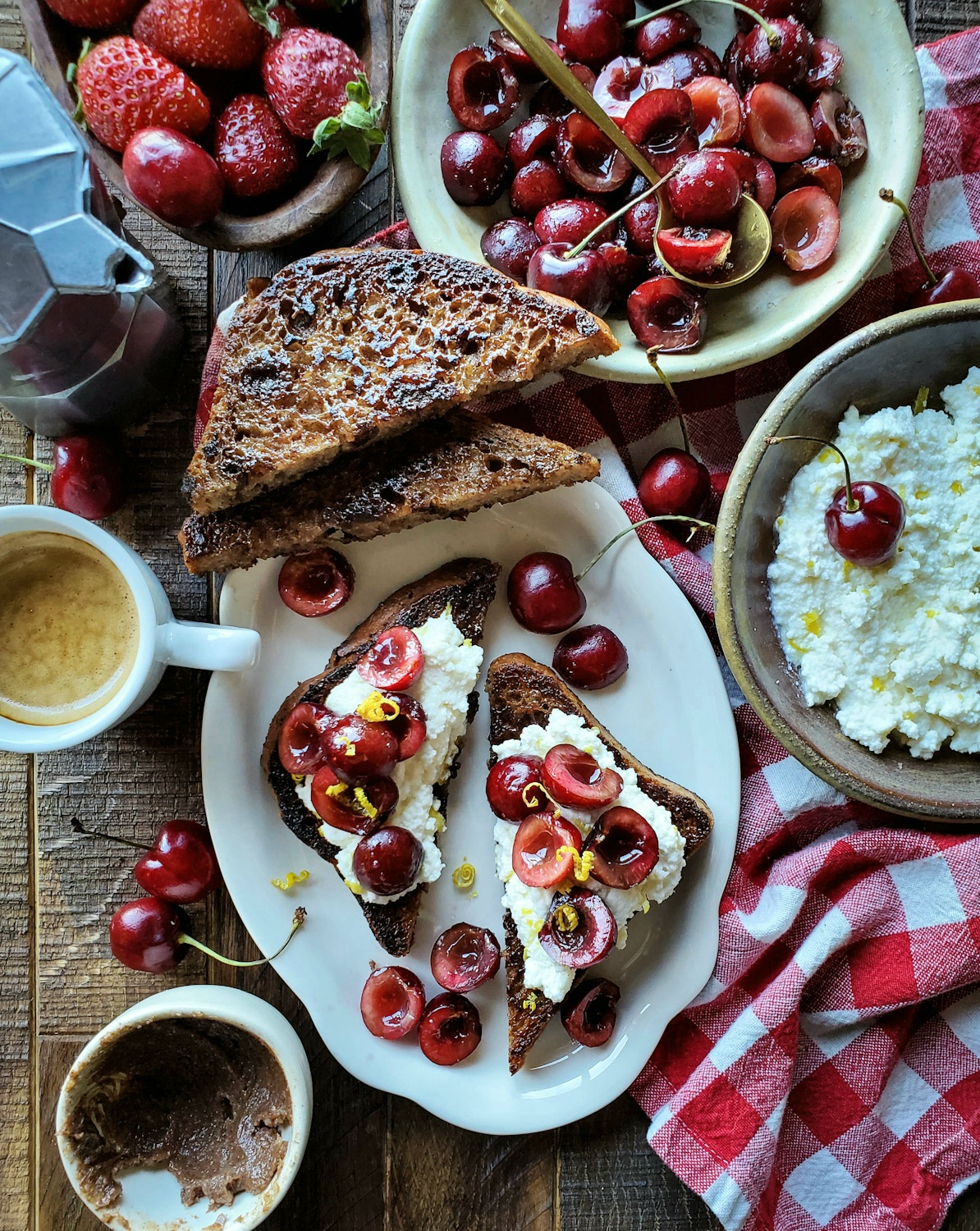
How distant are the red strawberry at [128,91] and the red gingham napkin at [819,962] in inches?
15.1

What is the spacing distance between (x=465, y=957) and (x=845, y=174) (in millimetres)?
1663

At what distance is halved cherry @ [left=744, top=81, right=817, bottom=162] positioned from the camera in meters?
1.68

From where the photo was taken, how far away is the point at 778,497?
176 centimetres

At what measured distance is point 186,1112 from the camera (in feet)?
6.12

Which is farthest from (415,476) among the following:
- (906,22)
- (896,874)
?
(906,22)

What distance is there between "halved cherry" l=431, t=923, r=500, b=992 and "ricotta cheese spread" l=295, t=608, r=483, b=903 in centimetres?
14

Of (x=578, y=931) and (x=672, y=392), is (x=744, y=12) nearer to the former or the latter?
(x=672, y=392)

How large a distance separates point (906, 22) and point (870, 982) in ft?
6.39

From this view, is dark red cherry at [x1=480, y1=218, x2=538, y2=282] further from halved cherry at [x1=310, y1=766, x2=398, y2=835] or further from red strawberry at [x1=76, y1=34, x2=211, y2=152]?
halved cherry at [x1=310, y1=766, x2=398, y2=835]

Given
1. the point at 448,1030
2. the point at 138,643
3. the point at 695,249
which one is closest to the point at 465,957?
the point at 448,1030

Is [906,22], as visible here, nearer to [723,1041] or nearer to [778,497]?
[778,497]

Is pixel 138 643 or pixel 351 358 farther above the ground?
pixel 351 358

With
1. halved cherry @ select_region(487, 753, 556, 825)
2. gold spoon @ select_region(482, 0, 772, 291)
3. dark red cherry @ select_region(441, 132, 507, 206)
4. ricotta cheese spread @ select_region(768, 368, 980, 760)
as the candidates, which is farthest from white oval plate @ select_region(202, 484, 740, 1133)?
dark red cherry @ select_region(441, 132, 507, 206)

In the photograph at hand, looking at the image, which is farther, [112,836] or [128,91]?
[112,836]
